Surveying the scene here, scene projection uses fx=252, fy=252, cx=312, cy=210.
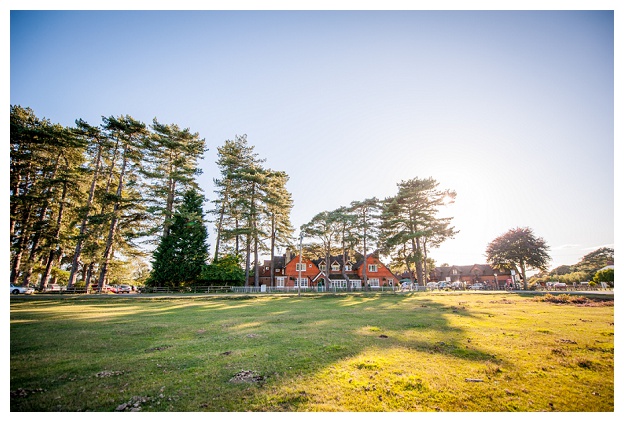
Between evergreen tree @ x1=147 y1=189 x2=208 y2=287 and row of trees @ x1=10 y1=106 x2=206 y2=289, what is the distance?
1485 mm

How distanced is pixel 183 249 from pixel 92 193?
44.1 feet

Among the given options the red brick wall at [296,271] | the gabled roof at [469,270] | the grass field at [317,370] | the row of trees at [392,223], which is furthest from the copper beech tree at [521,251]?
the grass field at [317,370]

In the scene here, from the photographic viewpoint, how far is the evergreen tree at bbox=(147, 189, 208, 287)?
33.4 m

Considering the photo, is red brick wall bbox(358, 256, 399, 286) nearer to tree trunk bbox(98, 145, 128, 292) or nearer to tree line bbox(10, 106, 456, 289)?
tree line bbox(10, 106, 456, 289)

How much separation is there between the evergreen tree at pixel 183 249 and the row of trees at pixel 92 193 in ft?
4.87

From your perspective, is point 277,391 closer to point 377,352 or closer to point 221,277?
point 377,352

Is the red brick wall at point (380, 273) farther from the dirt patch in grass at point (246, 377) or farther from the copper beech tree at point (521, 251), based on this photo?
the dirt patch in grass at point (246, 377)

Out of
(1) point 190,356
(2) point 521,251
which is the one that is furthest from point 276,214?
(2) point 521,251

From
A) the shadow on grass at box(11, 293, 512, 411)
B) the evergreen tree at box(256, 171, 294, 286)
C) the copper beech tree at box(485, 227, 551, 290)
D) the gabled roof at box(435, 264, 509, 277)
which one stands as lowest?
the shadow on grass at box(11, 293, 512, 411)

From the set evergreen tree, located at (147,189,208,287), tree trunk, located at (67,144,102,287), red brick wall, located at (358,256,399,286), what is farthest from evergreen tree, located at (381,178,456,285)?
tree trunk, located at (67,144,102,287)

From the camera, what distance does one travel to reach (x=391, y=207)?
40.1 metres
